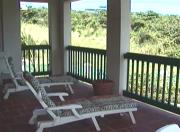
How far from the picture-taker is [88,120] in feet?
14.2

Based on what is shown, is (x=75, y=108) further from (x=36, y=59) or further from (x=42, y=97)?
(x=36, y=59)

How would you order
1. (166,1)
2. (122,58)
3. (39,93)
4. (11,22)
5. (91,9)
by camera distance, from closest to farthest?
(39,93)
(122,58)
(166,1)
(11,22)
(91,9)

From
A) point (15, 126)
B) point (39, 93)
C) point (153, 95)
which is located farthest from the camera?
point (153, 95)

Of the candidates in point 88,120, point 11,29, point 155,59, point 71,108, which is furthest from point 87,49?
point 71,108

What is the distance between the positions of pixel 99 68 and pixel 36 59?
2.42 meters

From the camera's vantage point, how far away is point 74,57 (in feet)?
25.6

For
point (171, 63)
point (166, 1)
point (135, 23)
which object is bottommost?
point (171, 63)

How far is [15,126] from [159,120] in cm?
218

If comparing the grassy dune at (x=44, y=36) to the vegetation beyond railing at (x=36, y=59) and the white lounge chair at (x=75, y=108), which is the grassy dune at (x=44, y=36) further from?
the white lounge chair at (x=75, y=108)

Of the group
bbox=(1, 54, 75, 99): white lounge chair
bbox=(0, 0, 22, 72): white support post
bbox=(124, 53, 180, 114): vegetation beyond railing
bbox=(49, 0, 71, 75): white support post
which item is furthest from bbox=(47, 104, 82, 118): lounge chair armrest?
bbox=(49, 0, 71, 75): white support post

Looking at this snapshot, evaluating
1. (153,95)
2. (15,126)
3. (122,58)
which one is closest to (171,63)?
(153,95)

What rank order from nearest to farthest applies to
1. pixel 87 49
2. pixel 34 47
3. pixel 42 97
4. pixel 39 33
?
1. pixel 42 97
2. pixel 87 49
3. pixel 34 47
4. pixel 39 33

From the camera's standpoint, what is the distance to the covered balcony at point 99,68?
4.42m

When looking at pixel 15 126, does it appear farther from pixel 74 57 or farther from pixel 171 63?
pixel 74 57
